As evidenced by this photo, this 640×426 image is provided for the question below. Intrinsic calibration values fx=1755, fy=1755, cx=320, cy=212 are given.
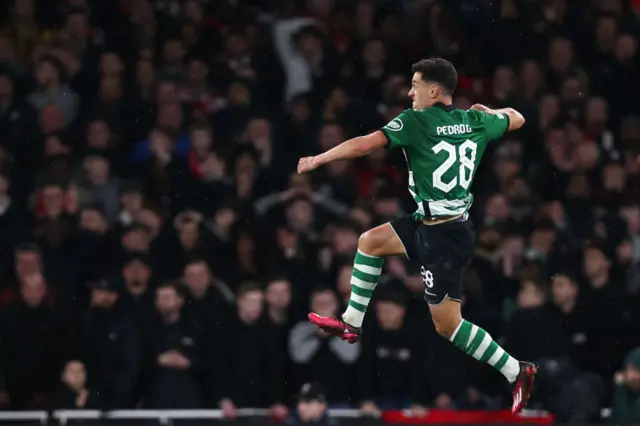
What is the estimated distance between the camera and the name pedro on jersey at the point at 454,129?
9750 mm

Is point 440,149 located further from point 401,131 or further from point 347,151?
point 347,151

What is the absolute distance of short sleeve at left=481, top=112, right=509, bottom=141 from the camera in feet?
32.8

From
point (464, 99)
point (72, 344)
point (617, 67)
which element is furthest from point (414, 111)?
point (617, 67)

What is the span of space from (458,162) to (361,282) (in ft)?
3.07

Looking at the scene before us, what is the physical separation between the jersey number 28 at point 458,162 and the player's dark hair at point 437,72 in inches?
13.1

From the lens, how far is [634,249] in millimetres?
13688

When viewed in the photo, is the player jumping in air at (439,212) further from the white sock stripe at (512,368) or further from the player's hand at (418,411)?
the player's hand at (418,411)

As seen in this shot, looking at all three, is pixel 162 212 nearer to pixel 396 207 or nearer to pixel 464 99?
pixel 396 207

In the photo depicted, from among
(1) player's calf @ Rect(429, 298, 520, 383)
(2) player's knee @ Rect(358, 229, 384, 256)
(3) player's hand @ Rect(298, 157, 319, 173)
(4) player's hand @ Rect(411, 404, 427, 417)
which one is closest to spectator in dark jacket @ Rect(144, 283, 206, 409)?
(4) player's hand @ Rect(411, 404, 427, 417)

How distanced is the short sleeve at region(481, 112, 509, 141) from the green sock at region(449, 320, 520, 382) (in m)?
1.09

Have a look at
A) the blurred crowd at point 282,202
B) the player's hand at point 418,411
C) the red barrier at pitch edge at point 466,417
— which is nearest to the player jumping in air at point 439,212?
the red barrier at pitch edge at point 466,417

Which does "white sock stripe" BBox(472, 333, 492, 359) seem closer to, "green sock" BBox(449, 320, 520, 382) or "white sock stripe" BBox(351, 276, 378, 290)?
"green sock" BBox(449, 320, 520, 382)

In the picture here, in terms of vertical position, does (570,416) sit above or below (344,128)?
below

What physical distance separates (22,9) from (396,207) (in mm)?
3961
